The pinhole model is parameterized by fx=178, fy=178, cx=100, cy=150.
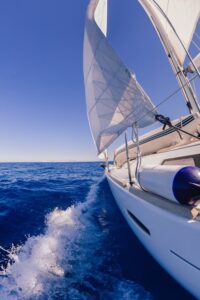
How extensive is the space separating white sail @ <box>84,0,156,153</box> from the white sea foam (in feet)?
8.09

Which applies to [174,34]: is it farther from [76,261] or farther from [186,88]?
[76,261]

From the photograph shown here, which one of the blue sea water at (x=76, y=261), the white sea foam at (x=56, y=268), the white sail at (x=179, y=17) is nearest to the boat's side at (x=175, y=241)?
the blue sea water at (x=76, y=261)

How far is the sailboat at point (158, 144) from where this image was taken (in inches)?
67.4

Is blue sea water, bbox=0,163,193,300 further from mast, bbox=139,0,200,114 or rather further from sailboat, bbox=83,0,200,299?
mast, bbox=139,0,200,114

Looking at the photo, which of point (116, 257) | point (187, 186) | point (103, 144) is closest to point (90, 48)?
point (103, 144)

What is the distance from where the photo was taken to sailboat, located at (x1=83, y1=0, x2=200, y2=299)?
5.62 ft

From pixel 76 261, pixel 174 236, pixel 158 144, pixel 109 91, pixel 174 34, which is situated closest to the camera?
pixel 174 236

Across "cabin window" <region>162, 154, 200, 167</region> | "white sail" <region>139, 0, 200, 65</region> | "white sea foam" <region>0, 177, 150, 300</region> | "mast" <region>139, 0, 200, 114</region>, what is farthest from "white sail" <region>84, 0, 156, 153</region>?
"white sea foam" <region>0, 177, 150, 300</region>

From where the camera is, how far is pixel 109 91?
14.6 ft

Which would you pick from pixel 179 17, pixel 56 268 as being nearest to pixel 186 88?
pixel 179 17

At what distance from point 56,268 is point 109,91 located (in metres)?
3.79

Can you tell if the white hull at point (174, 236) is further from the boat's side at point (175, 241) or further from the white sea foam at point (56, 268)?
the white sea foam at point (56, 268)

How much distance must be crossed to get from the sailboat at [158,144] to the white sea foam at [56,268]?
82 cm

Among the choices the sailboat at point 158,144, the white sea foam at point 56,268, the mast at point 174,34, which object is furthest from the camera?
the mast at point 174,34
